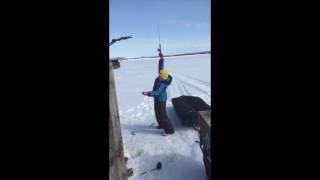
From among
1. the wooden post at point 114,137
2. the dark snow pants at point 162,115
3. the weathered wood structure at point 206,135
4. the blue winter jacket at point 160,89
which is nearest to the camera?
the wooden post at point 114,137

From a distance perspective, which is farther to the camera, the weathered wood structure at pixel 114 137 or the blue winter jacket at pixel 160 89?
the blue winter jacket at pixel 160 89

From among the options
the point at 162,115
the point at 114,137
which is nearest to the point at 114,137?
the point at 114,137

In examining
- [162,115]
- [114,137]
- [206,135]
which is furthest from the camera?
[162,115]

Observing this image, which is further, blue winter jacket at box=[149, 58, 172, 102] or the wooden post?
blue winter jacket at box=[149, 58, 172, 102]

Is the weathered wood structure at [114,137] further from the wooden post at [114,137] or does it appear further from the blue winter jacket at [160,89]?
the blue winter jacket at [160,89]

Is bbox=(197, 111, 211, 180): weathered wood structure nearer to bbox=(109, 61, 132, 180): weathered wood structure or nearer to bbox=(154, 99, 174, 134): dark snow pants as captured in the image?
bbox=(109, 61, 132, 180): weathered wood structure

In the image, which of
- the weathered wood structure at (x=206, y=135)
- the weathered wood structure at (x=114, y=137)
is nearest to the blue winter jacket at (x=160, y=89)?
the weathered wood structure at (x=206, y=135)

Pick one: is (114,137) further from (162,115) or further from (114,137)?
(162,115)

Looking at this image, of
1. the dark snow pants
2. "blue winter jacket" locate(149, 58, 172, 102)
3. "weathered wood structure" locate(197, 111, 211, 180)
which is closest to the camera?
"weathered wood structure" locate(197, 111, 211, 180)

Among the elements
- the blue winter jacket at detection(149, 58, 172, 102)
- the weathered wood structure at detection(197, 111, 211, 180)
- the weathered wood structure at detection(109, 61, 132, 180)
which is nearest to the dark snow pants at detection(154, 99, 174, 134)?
the blue winter jacket at detection(149, 58, 172, 102)

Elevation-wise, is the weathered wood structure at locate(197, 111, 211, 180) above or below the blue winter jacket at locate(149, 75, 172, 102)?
below
